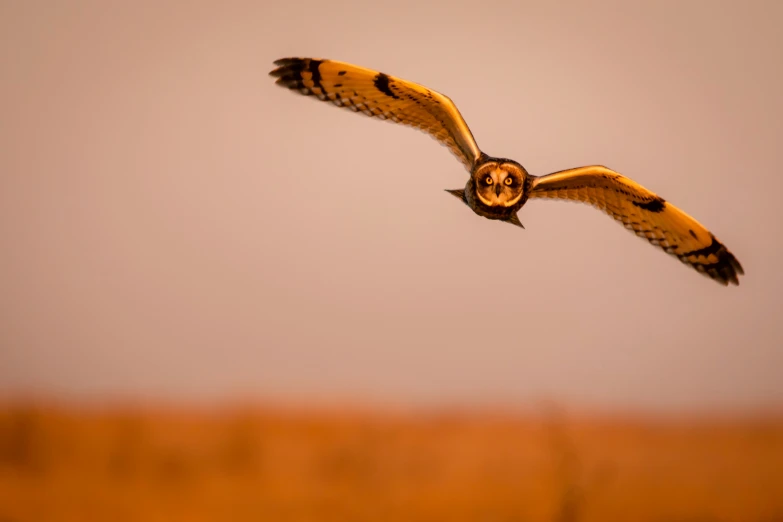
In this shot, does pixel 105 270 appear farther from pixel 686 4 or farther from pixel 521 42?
pixel 686 4

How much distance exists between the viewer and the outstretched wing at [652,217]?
166 centimetres

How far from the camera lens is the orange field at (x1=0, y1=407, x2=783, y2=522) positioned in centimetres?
188

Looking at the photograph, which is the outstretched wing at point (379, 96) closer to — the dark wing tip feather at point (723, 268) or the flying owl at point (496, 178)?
the flying owl at point (496, 178)

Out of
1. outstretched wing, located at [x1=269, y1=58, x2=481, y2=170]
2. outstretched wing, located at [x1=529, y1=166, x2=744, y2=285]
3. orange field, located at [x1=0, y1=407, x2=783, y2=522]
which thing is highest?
outstretched wing, located at [x1=269, y1=58, x2=481, y2=170]

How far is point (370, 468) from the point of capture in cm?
191

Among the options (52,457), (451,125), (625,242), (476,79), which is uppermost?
(476,79)

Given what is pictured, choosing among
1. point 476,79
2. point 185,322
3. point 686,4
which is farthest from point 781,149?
point 185,322

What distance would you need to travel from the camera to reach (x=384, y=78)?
1.61 metres

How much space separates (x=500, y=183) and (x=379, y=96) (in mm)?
310

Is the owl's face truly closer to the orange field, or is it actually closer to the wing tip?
the wing tip

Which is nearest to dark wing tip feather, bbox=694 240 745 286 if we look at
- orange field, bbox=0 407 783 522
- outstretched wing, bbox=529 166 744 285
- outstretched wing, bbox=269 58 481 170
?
outstretched wing, bbox=529 166 744 285

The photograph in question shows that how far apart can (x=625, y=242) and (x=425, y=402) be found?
23.6 inches

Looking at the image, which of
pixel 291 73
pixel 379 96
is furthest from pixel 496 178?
pixel 291 73

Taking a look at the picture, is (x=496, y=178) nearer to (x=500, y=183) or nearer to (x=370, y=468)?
(x=500, y=183)
